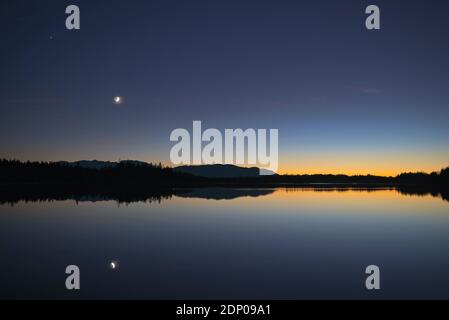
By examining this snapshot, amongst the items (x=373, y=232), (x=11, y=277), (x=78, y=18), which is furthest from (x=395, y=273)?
(x=78, y=18)

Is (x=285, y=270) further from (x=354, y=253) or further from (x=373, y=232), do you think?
(x=373, y=232)

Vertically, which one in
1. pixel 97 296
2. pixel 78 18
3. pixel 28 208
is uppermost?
pixel 78 18

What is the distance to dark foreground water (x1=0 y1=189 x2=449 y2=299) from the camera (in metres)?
12.9

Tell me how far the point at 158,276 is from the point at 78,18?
11.7 m

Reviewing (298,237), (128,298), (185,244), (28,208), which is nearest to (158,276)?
(128,298)

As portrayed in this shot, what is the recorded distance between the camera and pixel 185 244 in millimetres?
20234

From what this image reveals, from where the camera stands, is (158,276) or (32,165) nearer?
(158,276)

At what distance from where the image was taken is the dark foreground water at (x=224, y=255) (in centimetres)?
1290

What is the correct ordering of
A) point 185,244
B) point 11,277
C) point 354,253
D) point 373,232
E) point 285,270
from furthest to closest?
point 373,232 < point 185,244 < point 354,253 < point 285,270 < point 11,277

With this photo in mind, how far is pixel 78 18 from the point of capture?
18125mm

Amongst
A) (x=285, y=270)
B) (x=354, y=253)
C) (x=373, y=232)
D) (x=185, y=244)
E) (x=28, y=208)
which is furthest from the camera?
(x=28, y=208)

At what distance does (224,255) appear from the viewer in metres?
17.7

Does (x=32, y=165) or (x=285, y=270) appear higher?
(x=32, y=165)

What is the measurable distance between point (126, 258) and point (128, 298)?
5.30 meters
